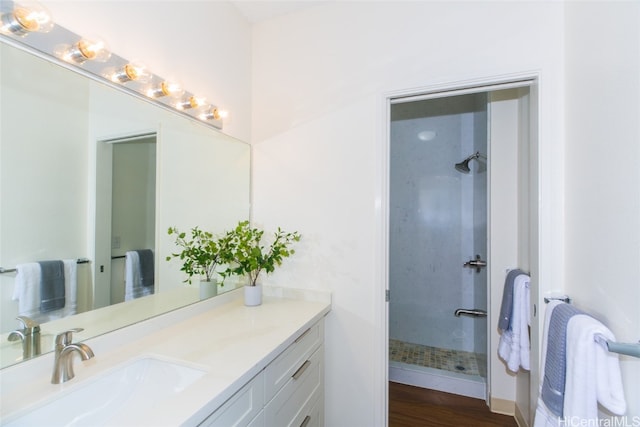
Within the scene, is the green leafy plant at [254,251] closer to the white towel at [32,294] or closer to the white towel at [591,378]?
the white towel at [32,294]

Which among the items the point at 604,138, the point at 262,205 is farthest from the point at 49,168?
the point at 604,138

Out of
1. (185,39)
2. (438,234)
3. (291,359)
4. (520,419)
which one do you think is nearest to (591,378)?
(291,359)

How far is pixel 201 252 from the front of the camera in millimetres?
1576

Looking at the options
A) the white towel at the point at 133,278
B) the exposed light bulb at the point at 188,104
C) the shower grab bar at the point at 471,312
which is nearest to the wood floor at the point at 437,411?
the shower grab bar at the point at 471,312

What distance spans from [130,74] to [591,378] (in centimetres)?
194

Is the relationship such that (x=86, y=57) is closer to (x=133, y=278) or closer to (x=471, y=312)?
(x=133, y=278)

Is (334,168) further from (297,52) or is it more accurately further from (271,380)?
(271,380)

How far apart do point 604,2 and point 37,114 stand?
6.48 feet

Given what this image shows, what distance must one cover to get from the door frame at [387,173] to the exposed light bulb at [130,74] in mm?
1167

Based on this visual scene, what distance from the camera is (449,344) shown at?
2.85 metres

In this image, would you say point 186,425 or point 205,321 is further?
point 205,321

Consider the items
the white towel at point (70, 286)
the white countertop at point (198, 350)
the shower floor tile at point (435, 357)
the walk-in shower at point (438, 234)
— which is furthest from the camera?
the walk-in shower at point (438, 234)

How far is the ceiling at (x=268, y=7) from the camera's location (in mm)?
1769

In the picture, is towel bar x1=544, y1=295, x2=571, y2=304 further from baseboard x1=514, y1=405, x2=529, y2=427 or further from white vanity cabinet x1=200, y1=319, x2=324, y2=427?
white vanity cabinet x1=200, y1=319, x2=324, y2=427
